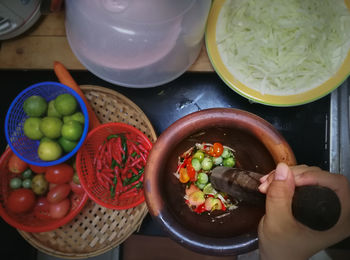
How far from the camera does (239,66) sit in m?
1.27

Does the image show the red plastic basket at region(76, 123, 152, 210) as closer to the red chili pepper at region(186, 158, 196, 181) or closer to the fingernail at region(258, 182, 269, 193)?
the red chili pepper at region(186, 158, 196, 181)

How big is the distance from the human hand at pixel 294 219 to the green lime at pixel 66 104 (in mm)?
929

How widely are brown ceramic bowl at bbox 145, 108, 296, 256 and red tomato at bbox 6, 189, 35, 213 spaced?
711mm

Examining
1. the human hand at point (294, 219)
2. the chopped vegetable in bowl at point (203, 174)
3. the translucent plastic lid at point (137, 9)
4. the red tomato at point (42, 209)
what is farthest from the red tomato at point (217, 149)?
the red tomato at point (42, 209)

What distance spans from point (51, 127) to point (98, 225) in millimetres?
532

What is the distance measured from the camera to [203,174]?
47.6 inches

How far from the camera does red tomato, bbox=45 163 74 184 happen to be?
1.37 meters

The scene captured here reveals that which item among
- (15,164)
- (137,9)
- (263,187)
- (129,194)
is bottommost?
(129,194)

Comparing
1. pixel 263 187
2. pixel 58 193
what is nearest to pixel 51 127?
pixel 58 193

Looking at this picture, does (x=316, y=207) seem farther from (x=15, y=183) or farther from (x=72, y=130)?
(x=15, y=183)

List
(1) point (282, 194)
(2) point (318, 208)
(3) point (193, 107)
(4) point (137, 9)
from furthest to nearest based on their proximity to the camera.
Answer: (3) point (193, 107)
(4) point (137, 9)
(1) point (282, 194)
(2) point (318, 208)

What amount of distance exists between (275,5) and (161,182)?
3.06 feet

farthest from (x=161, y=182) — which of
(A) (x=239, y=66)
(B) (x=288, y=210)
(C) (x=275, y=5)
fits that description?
(C) (x=275, y=5)

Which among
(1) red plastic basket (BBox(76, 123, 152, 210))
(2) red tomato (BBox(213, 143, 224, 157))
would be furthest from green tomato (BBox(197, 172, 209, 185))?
(1) red plastic basket (BBox(76, 123, 152, 210))
